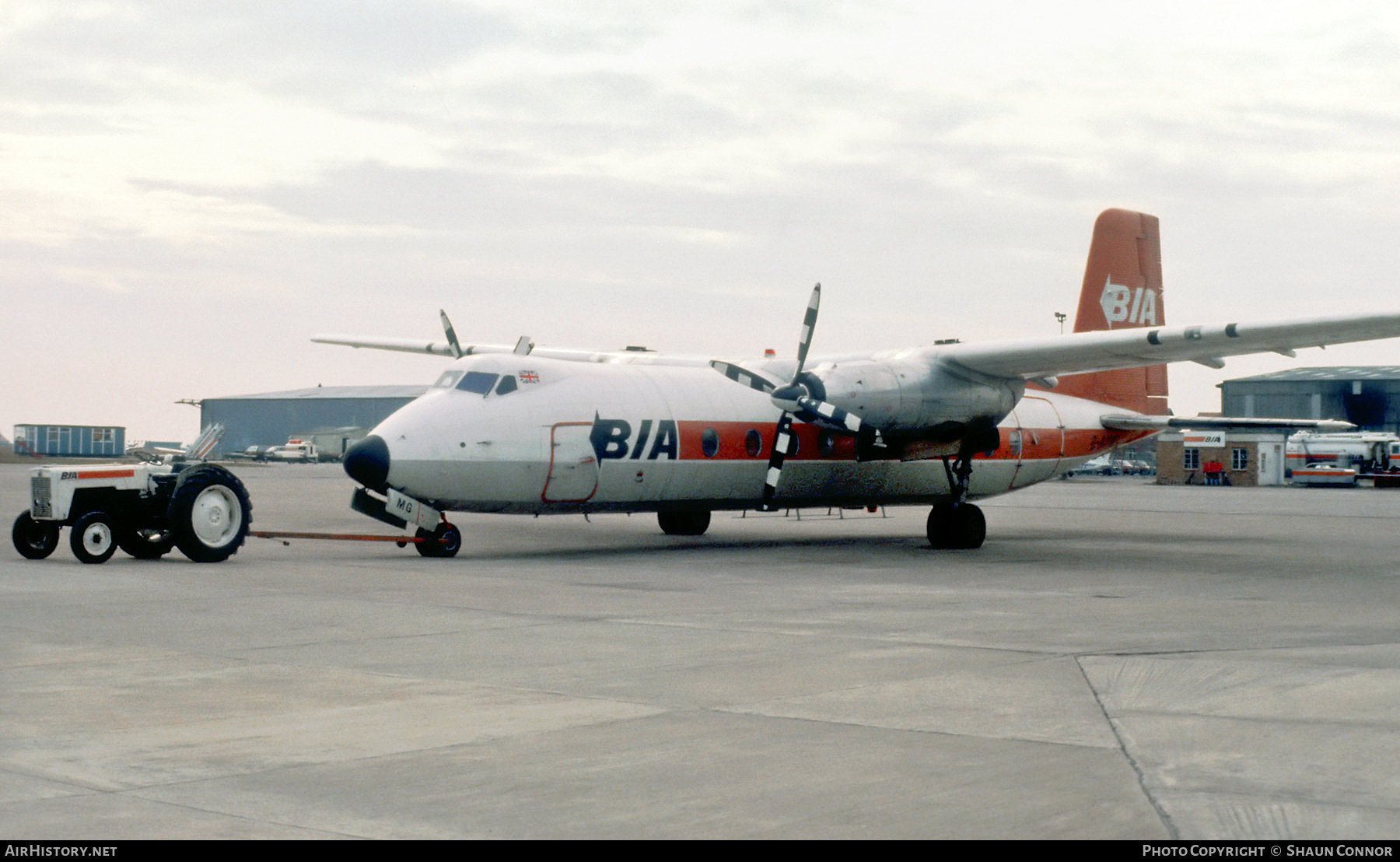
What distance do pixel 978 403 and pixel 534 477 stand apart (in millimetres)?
8582

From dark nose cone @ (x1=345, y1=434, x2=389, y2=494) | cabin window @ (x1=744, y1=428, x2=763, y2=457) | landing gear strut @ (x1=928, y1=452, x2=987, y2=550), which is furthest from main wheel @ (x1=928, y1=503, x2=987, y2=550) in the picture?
dark nose cone @ (x1=345, y1=434, x2=389, y2=494)

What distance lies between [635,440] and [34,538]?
8902 millimetres

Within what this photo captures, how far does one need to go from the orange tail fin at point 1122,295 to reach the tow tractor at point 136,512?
58.7 ft

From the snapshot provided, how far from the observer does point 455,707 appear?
8367mm

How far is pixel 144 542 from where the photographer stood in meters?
19.6

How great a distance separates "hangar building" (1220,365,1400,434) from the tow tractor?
90.7m

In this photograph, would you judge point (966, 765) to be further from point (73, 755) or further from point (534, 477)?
point (534, 477)

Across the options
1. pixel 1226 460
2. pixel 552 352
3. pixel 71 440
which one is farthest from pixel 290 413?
pixel 552 352

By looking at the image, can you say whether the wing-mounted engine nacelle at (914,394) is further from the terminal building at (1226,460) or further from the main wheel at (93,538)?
the terminal building at (1226,460)

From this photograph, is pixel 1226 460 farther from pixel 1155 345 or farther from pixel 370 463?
pixel 370 463

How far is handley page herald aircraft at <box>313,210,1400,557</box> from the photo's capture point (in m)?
20.5

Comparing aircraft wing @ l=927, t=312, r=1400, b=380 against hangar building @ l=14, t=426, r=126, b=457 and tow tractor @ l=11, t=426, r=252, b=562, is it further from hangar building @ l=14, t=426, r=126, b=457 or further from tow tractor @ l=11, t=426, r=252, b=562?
hangar building @ l=14, t=426, r=126, b=457

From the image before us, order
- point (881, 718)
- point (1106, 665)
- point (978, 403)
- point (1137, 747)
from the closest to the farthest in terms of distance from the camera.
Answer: point (1137, 747) → point (881, 718) → point (1106, 665) → point (978, 403)
